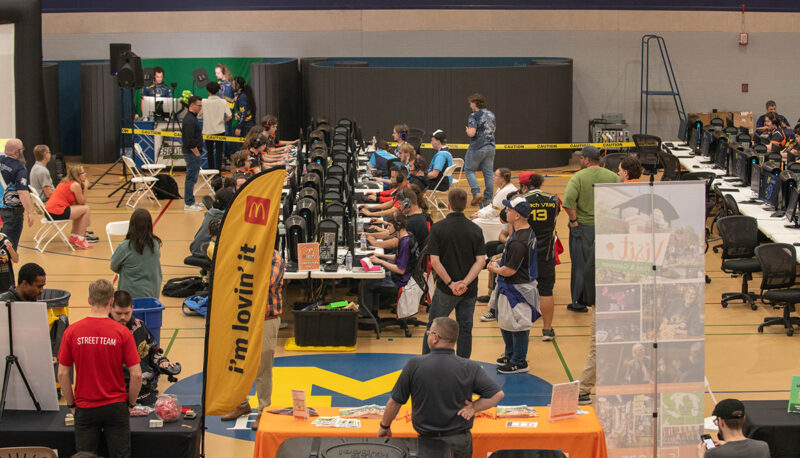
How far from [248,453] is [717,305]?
6231mm

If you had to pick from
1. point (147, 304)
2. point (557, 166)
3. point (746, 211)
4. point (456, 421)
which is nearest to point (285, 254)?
point (147, 304)

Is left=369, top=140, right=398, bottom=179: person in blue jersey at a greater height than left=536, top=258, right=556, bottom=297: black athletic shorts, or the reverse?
left=369, top=140, right=398, bottom=179: person in blue jersey

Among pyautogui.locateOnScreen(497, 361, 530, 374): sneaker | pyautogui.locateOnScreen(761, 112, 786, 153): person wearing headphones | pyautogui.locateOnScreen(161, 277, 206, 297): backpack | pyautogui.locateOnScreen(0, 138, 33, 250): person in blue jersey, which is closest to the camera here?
pyautogui.locateOnScreen(497, 361, 530, 374): sneaker

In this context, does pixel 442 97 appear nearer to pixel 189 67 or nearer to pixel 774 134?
pixel 189 67

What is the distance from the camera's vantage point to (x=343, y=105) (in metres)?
20.0

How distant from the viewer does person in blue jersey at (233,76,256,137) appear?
18828 mm

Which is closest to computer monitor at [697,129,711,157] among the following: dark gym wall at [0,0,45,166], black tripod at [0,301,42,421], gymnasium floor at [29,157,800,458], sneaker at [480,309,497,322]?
gymnasium floor at [29,157,800,458]

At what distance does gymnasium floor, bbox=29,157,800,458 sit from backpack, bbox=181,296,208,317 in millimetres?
102

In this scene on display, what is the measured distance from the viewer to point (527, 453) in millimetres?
6340

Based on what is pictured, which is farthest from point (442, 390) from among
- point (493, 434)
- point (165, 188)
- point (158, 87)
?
point (158, 87)

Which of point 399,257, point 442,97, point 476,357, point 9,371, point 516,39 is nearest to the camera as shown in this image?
point 9,371

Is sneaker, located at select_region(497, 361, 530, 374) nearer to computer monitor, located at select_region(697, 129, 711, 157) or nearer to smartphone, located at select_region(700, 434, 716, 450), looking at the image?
smartphone, located at select_region(700, 434, 716, 450)

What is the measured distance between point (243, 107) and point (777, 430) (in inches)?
552

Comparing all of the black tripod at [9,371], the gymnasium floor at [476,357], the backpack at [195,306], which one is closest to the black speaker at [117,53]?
the gymnasium floor at [476,357]
